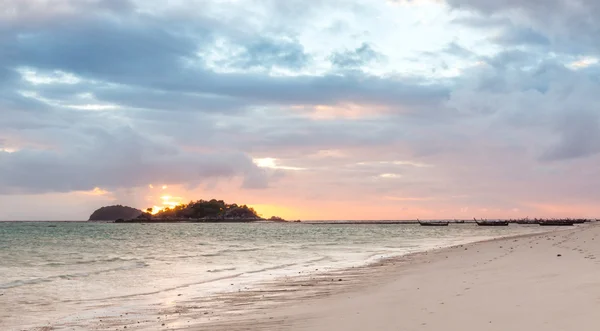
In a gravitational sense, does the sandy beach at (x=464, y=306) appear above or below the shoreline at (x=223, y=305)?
above

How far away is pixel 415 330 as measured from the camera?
33.3ft

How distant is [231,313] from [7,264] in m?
34.2

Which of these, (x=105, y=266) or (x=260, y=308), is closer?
(x=260, y=308)

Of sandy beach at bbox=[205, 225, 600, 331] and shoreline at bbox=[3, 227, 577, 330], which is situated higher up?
sandy beach at bbox=[205, 225, 600, 331]

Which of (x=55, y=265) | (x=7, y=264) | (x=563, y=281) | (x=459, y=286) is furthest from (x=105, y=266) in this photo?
(x=563, y=281)

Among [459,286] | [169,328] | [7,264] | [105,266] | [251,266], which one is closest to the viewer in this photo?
[169,328]

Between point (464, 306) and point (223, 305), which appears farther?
point (223, 305)

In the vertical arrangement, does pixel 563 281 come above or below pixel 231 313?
above

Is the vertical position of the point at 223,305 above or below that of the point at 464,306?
below

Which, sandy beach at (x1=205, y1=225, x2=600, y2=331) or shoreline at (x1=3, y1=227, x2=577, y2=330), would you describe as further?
shoreline at (x1=3, y1=227, x2=577, y2=330)

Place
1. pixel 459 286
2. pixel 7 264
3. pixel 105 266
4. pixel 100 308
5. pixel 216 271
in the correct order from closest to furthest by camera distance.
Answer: pixel 459 286, pixel 100 308, pixel 216 271, pixel 105 266, pixel 7 264

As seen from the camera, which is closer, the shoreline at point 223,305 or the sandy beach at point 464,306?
the sandy beach at point 464,306

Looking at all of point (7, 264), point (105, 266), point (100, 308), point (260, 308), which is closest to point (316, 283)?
point (260, 308)

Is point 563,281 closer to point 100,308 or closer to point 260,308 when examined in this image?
point 260,308
